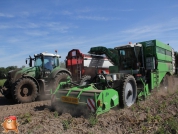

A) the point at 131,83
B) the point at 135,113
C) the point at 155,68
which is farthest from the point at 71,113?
the point at 155,68

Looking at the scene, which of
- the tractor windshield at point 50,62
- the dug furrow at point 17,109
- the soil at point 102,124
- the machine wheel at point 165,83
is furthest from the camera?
the machine wheel at point 165,83

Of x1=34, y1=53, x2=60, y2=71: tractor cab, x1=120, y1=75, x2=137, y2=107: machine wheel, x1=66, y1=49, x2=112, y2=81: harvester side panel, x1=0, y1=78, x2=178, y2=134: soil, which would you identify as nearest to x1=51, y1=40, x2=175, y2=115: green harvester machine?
x1=120, y1=75, x2=137, y2=107: machine wheel

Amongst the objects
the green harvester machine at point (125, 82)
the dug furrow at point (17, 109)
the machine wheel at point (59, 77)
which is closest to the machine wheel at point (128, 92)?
the green harvester machine at point (125, 82)

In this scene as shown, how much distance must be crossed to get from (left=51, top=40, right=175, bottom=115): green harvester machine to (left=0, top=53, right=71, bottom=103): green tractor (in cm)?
125

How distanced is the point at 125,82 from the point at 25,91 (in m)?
4.72

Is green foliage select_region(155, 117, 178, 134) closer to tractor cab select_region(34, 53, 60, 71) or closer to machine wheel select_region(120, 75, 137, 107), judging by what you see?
machine wheel select_region(120, 75, 137, 107)

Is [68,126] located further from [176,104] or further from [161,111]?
[176,104]

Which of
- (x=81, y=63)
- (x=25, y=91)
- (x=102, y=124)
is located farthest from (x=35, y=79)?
(x=102, y=124)

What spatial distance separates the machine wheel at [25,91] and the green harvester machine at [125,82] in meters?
1.20

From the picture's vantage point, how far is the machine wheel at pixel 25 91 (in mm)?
7680

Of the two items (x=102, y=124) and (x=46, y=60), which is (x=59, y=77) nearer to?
(x=46, y=60)

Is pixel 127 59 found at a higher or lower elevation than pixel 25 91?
higher

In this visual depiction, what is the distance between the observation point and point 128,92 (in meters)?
6.35

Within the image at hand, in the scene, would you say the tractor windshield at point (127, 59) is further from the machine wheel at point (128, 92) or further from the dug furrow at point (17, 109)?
the dug furrow at point (17, 109)
